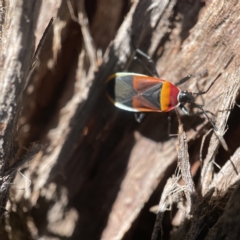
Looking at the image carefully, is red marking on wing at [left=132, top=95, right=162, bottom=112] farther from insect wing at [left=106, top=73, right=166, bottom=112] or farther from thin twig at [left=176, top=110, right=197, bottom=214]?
Result: thin twig at [left=176, top=110, right=197, bottom=214]

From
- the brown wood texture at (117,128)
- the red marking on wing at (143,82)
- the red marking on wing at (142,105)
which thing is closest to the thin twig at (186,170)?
the brown wood texture at (117,128)

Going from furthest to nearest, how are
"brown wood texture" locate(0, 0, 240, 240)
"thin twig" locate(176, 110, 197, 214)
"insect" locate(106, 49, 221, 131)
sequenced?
"insect" locate(106, 49, 221, 131) < "brown wood texture" locate(0, 0, 240, 240) < "thin twig" locate(176, 110, 197, 214)

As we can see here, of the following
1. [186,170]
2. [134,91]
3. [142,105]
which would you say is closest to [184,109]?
[142,105]

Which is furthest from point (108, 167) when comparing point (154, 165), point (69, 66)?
point (69, 66)

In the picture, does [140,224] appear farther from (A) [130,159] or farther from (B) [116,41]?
(B) [116,41]

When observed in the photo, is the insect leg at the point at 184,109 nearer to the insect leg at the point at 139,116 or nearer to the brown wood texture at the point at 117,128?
the brown wood texture at the point at 117,128

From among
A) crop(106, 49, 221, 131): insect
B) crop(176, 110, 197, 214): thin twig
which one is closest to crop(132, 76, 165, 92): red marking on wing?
crop(106, 49, 221, 131): insect
